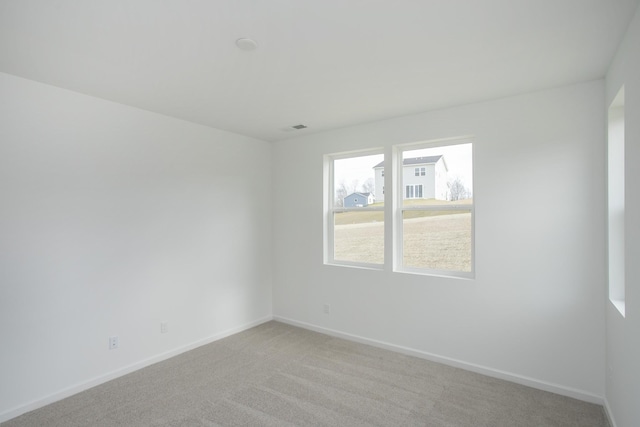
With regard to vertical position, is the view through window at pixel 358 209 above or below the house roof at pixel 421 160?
below

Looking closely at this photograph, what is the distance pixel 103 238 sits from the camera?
3.04m

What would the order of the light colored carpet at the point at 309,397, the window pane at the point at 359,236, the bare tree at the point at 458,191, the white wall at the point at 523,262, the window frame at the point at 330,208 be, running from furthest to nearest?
the window frame at the point at 330,208
the window pane at the point at 359,236
the bare tree at the point at 458,191
the white wall at the point at 523,262
the light colored carpet at the point at 309,397

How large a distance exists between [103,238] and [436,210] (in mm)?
3331

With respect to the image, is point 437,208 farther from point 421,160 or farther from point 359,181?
point 359,181

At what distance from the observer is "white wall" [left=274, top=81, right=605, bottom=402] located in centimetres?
269

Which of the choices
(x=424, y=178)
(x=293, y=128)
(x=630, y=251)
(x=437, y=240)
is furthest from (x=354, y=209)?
(x=630, y=251)

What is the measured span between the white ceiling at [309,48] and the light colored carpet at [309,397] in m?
2.60

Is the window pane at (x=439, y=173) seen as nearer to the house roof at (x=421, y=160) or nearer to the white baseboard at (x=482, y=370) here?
the house roof at (x=421, y=160)

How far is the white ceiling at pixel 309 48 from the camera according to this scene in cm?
174

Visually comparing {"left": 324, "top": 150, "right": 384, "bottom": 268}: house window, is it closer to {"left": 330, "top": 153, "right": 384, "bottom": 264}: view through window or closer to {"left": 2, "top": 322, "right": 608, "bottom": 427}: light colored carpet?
{"left": 330, "top": 153, "right": 384, "bottom": 264}: view through window

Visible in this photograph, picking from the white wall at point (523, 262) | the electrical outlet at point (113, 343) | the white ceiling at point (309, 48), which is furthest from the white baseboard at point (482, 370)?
the white ceiling at point (309, 48)

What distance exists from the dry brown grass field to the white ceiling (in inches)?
48.4

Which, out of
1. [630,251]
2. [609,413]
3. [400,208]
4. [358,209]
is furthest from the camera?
[358,209]

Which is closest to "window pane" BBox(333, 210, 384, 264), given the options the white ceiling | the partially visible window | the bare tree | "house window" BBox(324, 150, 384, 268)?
"house window" BBox(324, 150, 384, 268)
